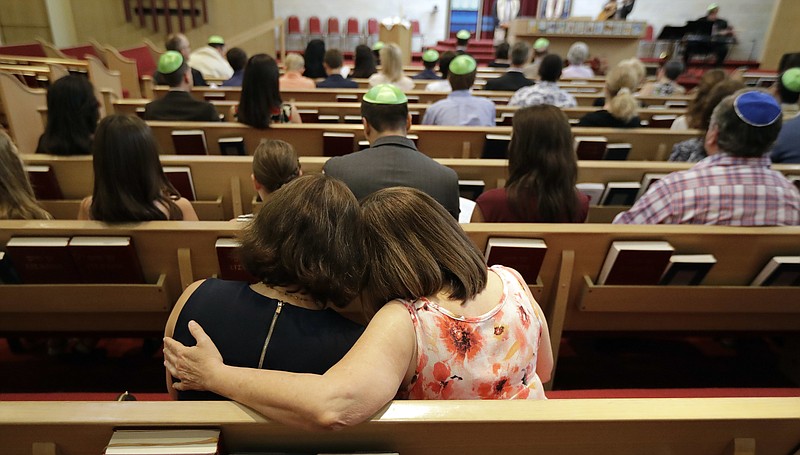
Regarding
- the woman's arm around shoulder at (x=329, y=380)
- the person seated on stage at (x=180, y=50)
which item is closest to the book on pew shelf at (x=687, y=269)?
the woman's arm around shoulder at (x=329, y=380)

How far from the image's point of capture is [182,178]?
84.8 inches

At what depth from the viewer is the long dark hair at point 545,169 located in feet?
5.75

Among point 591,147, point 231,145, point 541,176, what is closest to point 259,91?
point 231,145

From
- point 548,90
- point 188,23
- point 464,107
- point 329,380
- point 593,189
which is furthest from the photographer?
point 188,23

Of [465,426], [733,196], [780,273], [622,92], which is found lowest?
[780,273]

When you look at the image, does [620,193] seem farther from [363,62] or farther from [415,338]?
[363,62]

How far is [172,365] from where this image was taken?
884 mm

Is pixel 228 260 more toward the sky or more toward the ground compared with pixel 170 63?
more toward the ground

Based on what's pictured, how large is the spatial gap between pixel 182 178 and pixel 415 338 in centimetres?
174

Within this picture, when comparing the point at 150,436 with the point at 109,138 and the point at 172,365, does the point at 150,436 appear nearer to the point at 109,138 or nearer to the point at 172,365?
the point at 172,365

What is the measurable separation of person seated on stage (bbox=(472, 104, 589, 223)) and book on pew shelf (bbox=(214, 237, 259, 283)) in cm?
95

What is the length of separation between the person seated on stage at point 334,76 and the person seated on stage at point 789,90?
149 inches

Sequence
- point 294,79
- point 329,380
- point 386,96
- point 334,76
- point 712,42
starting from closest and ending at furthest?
point 329,380 → point 386,96 → point 294,79 → point 334,76 → point 712,42

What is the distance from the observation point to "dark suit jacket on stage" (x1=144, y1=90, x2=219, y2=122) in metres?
3.09
